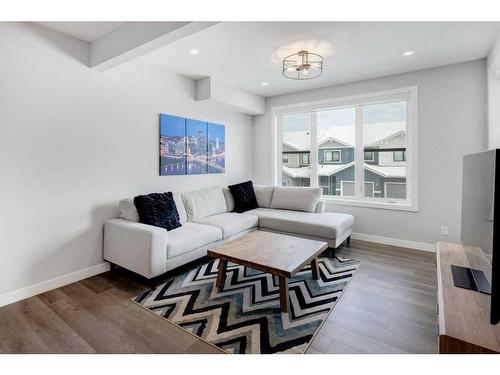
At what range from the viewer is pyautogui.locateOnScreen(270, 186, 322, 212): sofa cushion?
13.1 ft

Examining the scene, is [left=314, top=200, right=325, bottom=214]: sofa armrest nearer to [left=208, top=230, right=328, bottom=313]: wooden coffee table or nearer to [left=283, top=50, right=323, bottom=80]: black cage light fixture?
[left=208, top=230, right=328, bottom=313]: wooden coffee table

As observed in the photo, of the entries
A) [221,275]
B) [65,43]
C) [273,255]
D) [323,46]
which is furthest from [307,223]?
[65,43]

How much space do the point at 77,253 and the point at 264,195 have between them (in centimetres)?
280

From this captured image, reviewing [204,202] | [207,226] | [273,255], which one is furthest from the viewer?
[204,202]

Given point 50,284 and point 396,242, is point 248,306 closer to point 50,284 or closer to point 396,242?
point 50,284

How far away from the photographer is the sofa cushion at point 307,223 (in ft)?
10.7

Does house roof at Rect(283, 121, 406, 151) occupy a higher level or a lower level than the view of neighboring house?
higher

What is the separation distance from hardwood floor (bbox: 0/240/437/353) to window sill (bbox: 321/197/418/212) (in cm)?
118

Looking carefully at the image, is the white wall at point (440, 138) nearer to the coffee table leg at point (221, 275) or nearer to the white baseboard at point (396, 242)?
the white baseboard at point (396, 242)

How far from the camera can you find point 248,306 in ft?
7.16

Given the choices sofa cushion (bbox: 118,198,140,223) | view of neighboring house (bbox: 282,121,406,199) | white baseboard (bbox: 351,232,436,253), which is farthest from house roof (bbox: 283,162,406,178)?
sofa cushion (bbox: 118,198,140,223)

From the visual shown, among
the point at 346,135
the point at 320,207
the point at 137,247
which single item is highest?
the point at 346,135
